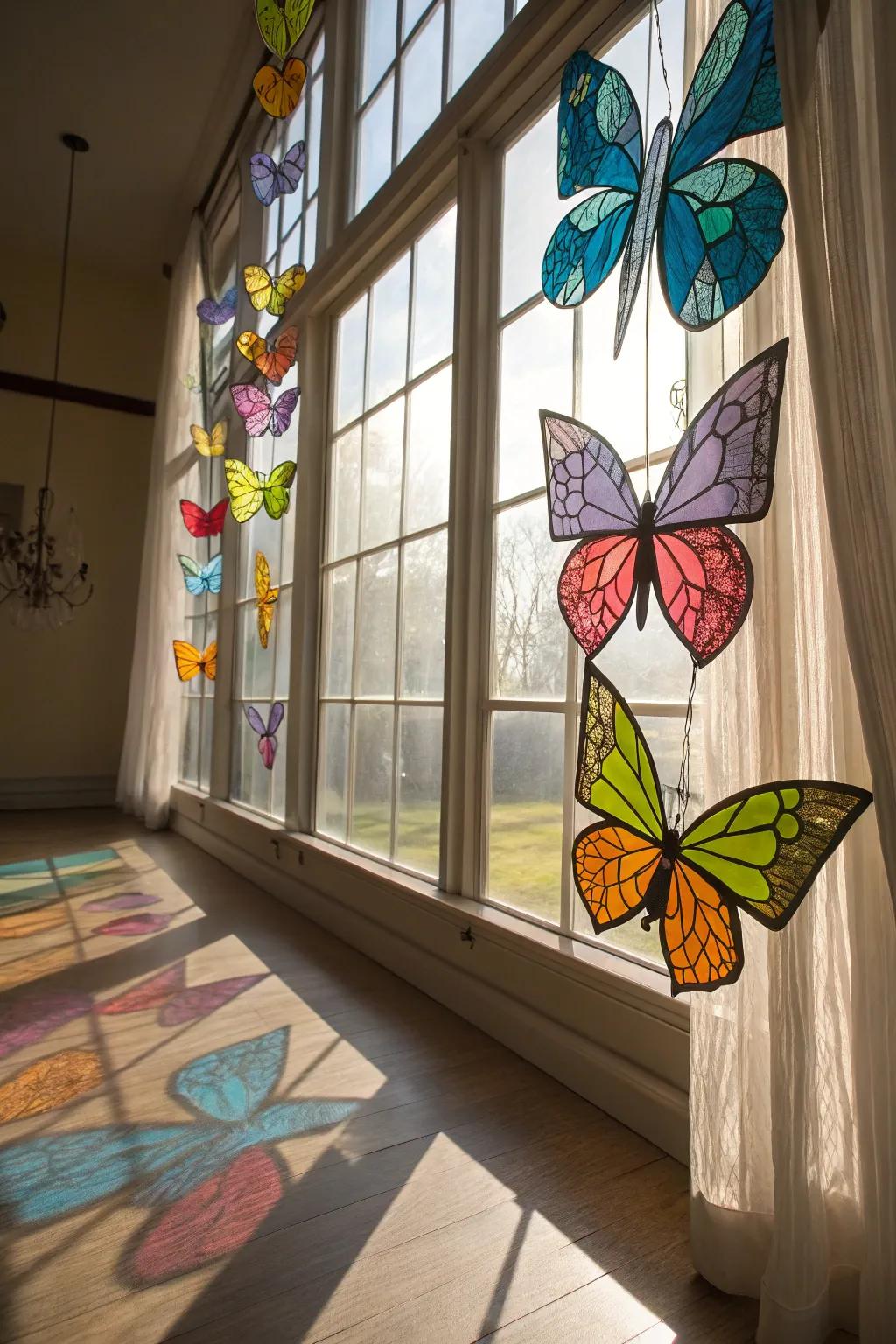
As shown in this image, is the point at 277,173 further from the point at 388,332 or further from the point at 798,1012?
the point at 798,1012

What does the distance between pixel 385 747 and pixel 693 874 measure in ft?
4.88

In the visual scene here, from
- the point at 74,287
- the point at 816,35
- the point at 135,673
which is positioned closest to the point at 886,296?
the point at 816,35

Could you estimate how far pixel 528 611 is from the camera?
192 cm

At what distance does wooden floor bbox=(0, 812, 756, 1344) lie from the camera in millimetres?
A: 998

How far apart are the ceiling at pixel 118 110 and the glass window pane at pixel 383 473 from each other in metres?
2.64

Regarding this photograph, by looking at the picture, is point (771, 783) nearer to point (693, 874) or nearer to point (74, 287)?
point (693, 874)

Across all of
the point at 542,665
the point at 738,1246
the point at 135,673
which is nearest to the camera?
the point at 738,1246

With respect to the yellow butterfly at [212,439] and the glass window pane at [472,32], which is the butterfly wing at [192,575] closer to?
the yellow butterfly at [212,439]

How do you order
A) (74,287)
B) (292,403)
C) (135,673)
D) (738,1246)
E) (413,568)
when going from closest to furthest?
(738,1246) < (413,568) < (292,403) < (135,673) < (74,287)

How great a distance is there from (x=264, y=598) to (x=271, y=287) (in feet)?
4.50

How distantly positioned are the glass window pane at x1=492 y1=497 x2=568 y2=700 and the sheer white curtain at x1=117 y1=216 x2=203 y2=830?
3290 mm

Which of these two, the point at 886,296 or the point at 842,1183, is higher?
the point at 886,296

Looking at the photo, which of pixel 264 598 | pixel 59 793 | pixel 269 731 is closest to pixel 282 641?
pixel 264 598

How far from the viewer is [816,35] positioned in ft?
3.27
